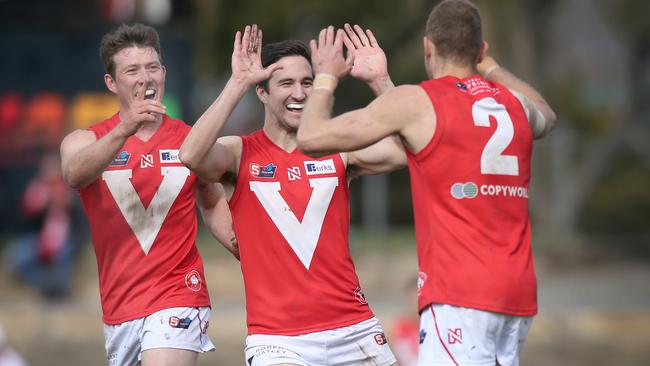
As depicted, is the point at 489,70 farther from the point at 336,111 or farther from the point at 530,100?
the point at 336,111

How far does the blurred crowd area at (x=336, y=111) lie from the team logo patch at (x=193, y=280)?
854 centimetres

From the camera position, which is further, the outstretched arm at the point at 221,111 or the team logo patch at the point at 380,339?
the team logo patch at the point at 380,339

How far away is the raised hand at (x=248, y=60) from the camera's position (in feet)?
21.4

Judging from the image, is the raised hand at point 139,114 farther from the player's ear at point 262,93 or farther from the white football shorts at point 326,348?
the white football shorts at point 326,348

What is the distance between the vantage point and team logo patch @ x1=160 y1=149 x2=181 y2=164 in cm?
720

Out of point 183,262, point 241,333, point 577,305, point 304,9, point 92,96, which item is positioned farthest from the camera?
point 304,9

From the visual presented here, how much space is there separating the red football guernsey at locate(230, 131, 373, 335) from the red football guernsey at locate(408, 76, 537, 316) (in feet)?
2.71

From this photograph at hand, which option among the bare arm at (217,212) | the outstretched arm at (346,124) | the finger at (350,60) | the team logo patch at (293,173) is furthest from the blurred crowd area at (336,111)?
the outstretched arm at (346,124)

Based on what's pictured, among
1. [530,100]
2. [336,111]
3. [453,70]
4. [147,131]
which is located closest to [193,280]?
[147,131]

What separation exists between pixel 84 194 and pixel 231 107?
1273 mm

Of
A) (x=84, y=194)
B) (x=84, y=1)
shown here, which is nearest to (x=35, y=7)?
(x=84, y=1)

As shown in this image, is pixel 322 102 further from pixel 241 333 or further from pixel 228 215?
pixel 241 333

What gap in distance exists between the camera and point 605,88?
31750 millimetres

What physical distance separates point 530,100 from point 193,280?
87.7 inches
